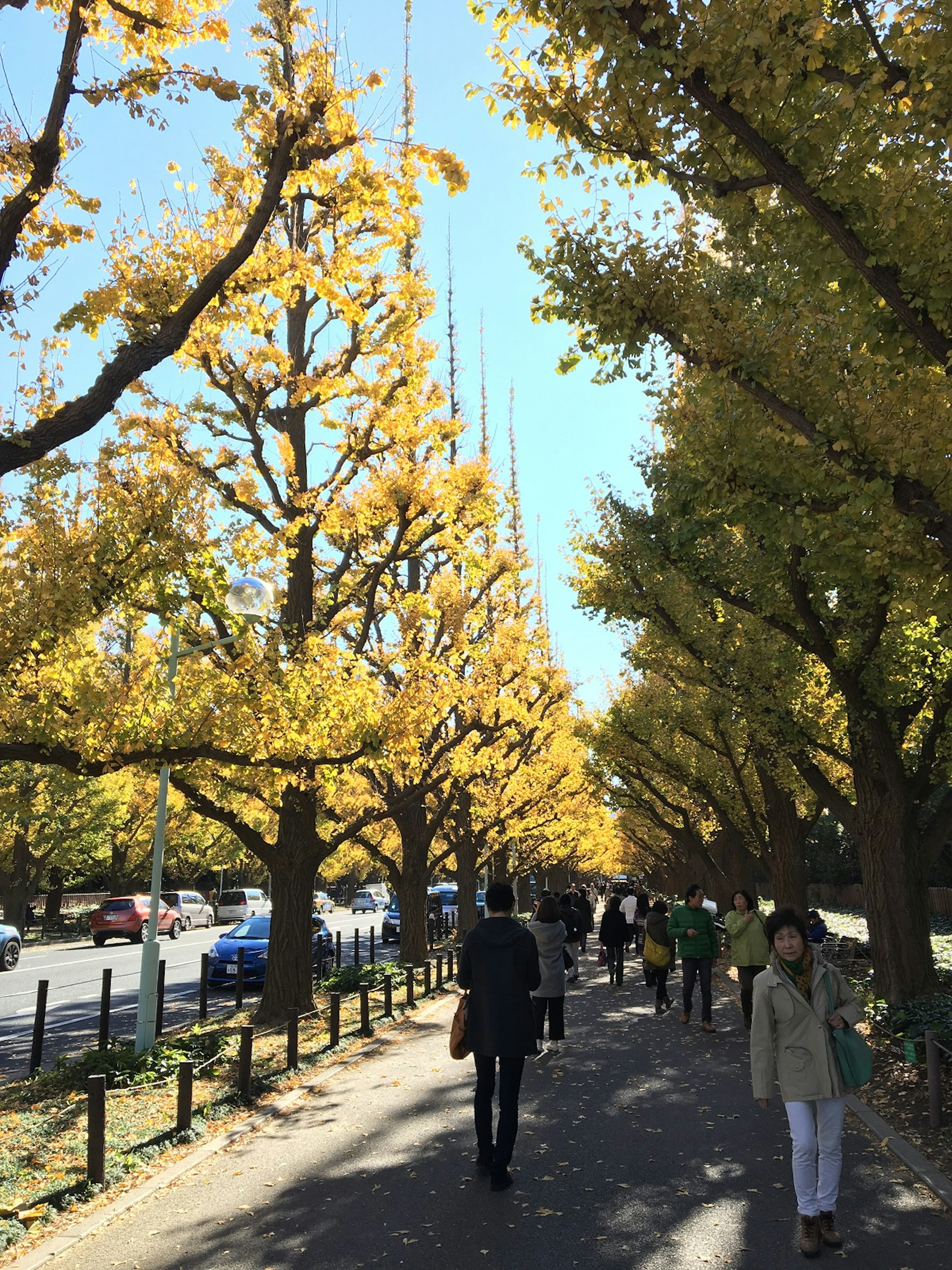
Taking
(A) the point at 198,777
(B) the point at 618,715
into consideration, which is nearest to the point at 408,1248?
(A) the point at 198,777

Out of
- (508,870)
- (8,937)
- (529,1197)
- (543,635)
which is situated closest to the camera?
(529,1197)

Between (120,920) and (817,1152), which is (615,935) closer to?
(817,1152)

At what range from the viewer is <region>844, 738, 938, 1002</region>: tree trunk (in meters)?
11.5

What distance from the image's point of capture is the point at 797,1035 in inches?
201

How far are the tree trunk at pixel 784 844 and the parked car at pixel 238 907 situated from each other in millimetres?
27759

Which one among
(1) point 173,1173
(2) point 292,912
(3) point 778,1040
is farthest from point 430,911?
(3) point 778,1040

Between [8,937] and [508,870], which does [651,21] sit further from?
[508,870]

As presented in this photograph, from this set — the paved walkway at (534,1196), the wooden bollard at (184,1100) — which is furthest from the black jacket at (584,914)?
the wooden bollard at (184,1100)

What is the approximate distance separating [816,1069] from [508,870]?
34.9 meters

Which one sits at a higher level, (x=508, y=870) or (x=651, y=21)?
(x=651, y=21)

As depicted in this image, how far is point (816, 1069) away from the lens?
499 centimetres

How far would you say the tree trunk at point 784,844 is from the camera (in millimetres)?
18656

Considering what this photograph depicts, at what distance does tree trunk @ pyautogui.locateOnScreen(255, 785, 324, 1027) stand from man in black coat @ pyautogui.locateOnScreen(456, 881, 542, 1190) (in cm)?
708

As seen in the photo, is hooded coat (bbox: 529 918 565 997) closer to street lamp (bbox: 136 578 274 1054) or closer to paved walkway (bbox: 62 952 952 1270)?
paved walkway (bbox: 62 952 952 1270)
